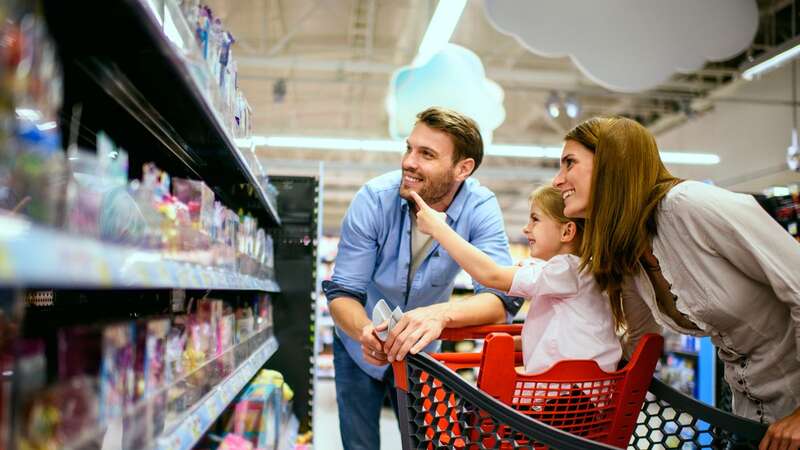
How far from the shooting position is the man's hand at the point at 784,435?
1.22m

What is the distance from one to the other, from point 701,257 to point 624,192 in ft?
0.69

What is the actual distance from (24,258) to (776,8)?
1076cm

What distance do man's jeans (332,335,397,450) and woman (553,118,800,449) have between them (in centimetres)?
101

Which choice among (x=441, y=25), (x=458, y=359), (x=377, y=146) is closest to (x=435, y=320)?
(x=458, y=359)

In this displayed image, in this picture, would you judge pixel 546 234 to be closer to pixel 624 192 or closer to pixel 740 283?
pixel 624 192

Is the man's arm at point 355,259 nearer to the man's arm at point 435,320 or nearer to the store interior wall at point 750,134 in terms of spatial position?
the man's arm at point 435,320

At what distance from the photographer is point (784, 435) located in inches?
48.7

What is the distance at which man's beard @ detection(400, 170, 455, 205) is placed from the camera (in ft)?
7.20

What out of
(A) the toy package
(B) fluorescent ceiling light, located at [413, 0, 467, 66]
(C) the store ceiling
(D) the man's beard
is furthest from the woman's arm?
(C) the store ceiling

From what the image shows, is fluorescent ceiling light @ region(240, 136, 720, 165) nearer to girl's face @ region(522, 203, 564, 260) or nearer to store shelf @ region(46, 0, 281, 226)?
girl's face @ region(522, 203, 564, 260)

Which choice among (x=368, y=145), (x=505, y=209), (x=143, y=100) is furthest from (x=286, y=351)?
(x=505, y=209)

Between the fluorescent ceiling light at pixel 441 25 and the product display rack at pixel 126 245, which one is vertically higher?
the fluorescent ceiling light at pixel 441 25

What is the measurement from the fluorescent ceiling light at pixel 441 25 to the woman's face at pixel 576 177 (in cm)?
379

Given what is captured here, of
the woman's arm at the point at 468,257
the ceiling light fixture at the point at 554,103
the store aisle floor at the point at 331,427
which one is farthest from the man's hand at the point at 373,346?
the ceiling light fixture at the point at 554,103
